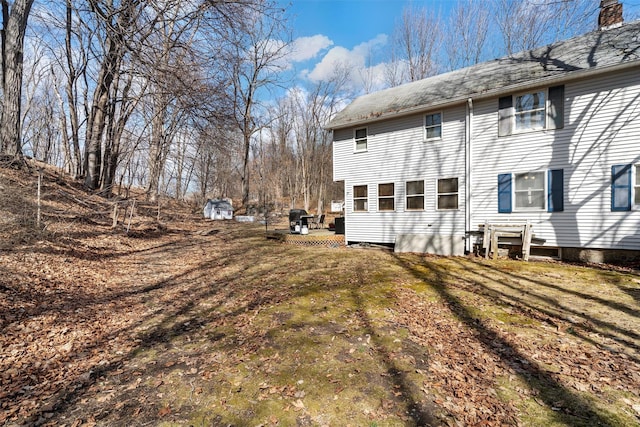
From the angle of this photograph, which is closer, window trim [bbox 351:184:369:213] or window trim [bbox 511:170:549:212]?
window trim [bbox 511:170:549:212]

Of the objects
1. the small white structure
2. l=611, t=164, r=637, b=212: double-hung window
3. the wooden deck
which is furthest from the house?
the small white structure

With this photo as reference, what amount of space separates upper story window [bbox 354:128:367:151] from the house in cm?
5

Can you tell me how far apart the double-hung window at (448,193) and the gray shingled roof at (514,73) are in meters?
2.85

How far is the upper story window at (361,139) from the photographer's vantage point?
13.1 metres

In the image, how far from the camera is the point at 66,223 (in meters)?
9.45

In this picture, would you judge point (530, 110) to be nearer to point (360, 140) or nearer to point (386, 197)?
point (386, 197)

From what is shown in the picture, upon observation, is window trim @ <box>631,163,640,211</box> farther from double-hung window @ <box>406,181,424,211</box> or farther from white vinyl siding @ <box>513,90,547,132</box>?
double-hung window @ <box>406,181,424,211</box>

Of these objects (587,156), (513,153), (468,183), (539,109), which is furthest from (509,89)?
(468,183)

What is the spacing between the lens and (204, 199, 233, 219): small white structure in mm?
26422

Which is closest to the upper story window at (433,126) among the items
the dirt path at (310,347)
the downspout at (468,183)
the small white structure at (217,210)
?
the downspout at (468,183)

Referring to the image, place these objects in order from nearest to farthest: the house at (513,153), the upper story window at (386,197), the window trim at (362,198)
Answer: the house at (513,153) < the upper story window at (386,197) < the window trim at (362,198)

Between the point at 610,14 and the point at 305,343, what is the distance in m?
14.5

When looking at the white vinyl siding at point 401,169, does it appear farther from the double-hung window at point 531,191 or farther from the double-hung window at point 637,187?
→ the double-hung window at point 637,187

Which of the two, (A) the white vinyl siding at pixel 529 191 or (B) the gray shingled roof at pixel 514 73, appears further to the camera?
(A) the white vinyl siding at pixel 529 191
